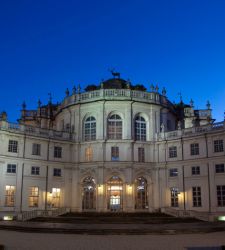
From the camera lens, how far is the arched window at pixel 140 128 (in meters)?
47.2

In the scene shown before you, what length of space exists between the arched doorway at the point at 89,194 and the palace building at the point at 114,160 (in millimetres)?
124

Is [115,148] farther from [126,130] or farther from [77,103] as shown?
[77,103]

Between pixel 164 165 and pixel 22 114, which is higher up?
pixel 22 114

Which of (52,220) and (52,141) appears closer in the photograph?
(52,220)

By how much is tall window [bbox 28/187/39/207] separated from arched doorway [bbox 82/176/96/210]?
6247 millimetres

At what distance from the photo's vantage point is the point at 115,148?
45875 mm

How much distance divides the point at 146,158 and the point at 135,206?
246 inches

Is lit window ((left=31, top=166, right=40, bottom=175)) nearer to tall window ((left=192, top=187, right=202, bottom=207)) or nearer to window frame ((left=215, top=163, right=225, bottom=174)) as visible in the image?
tall window ((left=192, top=187, right=202, bottom=207))

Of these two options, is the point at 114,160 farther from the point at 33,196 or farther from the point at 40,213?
the point at 40,213

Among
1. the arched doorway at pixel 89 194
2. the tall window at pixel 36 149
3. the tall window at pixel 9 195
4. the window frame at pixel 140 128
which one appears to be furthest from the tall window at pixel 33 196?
the window frame at pixel 140 128

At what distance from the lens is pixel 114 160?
45438 millimetres

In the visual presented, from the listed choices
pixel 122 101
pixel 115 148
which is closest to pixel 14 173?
pixel 115 148

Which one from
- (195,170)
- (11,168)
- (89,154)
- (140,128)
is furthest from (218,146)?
(11,168)

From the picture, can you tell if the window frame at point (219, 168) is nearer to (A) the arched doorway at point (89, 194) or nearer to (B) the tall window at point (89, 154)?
(A) the arched doorway at point (89, 194)
